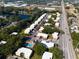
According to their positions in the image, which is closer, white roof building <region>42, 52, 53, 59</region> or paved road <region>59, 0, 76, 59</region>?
white roof building <region>42, 52, 53, 59</region>

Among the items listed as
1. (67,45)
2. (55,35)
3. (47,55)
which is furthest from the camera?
(55,35)

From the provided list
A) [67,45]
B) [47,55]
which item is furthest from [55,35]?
[47,55]

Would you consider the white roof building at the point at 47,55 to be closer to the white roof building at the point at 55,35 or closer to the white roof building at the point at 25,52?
the white roof building at the point at 25,52

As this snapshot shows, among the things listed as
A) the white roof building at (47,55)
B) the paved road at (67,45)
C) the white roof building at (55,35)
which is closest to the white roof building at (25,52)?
the white roof building at (47,55)

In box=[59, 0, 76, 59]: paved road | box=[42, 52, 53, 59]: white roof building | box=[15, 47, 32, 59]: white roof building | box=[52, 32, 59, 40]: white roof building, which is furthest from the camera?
box=[52, 32, 59, 40]: white roof building

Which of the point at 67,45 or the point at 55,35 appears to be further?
the point at 55,35

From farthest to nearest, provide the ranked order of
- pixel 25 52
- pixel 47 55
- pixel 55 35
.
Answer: pixel 55 35 < pixel 25 52 < pixel 47 55

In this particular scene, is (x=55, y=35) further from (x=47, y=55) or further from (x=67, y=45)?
(x=47, y=55)

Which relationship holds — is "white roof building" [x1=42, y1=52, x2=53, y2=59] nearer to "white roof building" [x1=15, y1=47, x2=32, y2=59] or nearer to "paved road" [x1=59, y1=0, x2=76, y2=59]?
"white roof building" [x1=15, y1=47, x2=32, y2=59]

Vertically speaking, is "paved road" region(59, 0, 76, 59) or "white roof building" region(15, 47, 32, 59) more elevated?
"white roof building" region(15, 47, 32, 59)

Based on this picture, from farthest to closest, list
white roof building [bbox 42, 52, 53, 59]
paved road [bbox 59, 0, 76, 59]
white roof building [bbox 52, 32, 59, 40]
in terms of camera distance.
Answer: white roof building [bbox 52, 32, 59, 40]
paved road [bbox 59, 0, 76, 59]
white roof building [bbox 42, 52, 53, 59]

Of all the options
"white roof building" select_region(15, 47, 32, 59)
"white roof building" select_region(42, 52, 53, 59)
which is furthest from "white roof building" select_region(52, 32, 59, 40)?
"white roof building" select_region(15, 47, 32, 59)

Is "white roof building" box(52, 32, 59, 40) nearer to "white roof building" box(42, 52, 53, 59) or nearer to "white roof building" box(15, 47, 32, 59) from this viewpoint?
"white roof building" box(42, 52, 53, 59)
